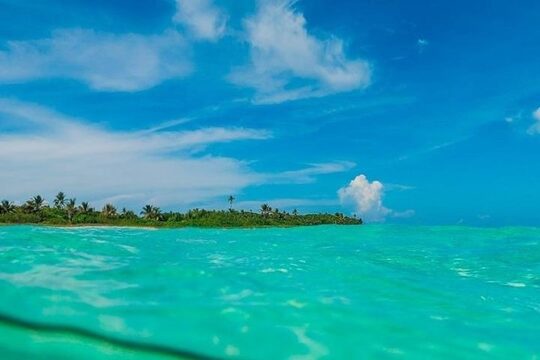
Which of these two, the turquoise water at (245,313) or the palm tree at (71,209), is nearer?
the turquoise water at (245,313)

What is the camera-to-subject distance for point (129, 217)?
73312mm

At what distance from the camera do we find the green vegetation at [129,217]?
65.4 m

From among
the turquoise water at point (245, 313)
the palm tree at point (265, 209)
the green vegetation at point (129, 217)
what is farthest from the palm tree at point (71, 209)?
the turquoise water at point (245, 313)

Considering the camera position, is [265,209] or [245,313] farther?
[265,209]

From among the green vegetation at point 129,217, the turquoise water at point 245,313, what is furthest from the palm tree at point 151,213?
the turquoise water at point 245,313

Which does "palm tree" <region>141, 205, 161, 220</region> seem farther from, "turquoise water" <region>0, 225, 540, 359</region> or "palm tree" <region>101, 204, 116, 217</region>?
"turquoise water" <region>0, 225, 540, 359</region>

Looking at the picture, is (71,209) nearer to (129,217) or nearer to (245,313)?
(129,217)

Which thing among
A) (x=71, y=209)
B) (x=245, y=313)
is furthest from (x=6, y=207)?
(x=245, y=313)

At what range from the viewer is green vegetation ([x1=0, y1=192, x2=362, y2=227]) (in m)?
65.4

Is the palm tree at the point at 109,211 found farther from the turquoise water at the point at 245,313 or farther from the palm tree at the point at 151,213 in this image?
the turquoise water at the point at 245,313

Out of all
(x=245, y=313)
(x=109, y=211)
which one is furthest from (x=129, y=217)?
(x=245, y=313)

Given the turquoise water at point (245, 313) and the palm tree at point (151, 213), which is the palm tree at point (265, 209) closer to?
the palm tree at point (151, 213)

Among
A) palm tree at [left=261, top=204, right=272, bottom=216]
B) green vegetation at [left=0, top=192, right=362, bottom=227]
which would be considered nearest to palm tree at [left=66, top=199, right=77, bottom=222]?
green vegetation at [left=0, top=192, right=362, bottom=227]

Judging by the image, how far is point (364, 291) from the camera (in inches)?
300
